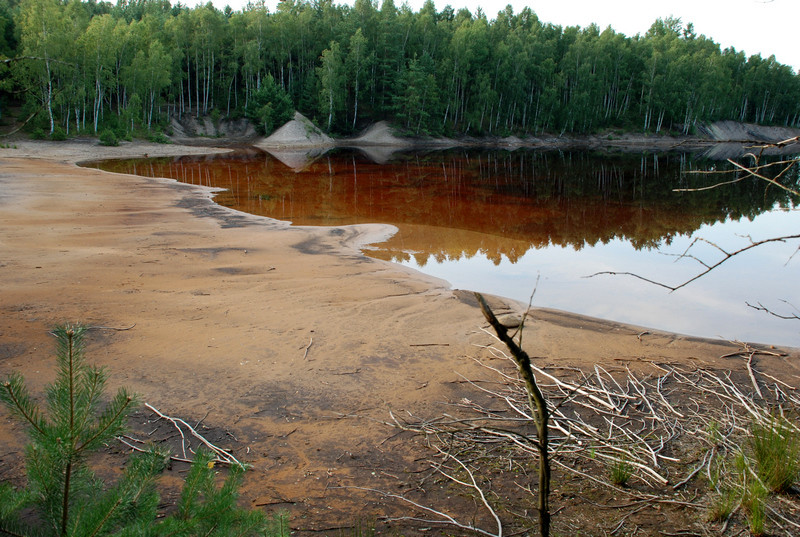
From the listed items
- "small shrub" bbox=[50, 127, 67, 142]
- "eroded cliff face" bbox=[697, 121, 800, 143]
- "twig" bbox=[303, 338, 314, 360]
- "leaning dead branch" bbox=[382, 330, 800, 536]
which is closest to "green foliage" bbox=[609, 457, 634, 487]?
"leaning dead branch" bbox=[382, 330, 800, 536]

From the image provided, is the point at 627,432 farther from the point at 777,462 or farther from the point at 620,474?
the point at 777,462

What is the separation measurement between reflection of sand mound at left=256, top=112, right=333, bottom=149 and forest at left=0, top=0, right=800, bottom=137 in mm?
1205

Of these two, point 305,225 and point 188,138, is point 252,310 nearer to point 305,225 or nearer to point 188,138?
point 305,225

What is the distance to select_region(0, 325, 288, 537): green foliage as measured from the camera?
6.45 ft

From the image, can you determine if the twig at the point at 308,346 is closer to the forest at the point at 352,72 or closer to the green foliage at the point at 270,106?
the forest at the point at 352,72

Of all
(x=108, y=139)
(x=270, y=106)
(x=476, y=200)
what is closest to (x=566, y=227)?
(x=476, y=200)

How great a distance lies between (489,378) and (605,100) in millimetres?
81640

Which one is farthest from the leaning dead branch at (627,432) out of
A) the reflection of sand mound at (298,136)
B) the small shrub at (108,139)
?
the reflection of sand mound at (298,136)

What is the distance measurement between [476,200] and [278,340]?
15.5 m

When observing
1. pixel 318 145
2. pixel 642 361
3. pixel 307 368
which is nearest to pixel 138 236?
pixel 307 368

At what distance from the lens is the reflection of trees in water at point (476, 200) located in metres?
15.6

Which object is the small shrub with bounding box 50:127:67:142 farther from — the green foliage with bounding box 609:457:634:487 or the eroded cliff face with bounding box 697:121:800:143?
the eroded cliff face with bounding box 697:121:800:143

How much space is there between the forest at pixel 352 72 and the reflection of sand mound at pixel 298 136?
1.21 meters

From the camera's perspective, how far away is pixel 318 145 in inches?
2080
